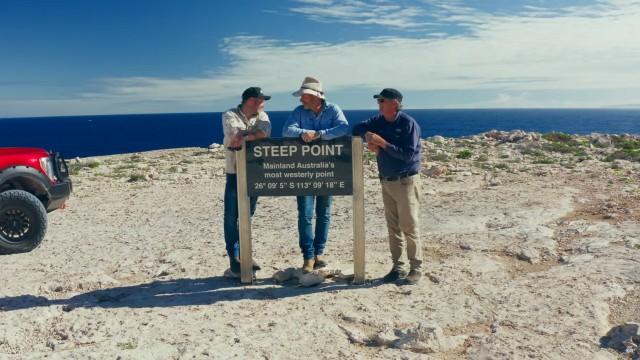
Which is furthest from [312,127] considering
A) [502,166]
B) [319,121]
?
[502,166]

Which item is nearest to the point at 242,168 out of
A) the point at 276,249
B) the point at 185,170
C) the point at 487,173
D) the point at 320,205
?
the point at 320,205

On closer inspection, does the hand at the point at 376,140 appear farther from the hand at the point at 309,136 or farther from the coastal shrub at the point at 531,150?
the coastal shrub at the point at 531,150

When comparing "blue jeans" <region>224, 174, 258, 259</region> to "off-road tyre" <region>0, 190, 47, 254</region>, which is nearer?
"blue jeans" <region>224, 174, 258, 259</region>

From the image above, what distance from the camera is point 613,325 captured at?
16.8 feet

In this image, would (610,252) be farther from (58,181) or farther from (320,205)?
(58,181)

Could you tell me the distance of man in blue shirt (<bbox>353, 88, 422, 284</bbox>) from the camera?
600 centimetres

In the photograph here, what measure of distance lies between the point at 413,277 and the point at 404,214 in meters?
0.73

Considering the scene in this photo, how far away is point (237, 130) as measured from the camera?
6.15 metres

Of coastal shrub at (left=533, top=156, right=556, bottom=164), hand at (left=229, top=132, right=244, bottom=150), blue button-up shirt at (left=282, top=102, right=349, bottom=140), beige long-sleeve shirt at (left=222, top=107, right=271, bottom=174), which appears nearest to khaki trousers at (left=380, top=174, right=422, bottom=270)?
blue button-up shirt at (left=282, top=102, right=349, bottom=140)

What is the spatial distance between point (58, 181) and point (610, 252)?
7947mm

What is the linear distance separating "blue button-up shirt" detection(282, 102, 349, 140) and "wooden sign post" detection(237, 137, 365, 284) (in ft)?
0.40

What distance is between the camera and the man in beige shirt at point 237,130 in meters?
6.14

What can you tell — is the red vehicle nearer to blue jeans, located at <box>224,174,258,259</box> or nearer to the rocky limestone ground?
the rocky limestone ground

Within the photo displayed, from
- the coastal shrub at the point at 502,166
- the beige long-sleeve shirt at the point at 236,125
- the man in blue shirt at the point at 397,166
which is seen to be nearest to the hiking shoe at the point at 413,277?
the man in blue shirt at the point at 397,166
